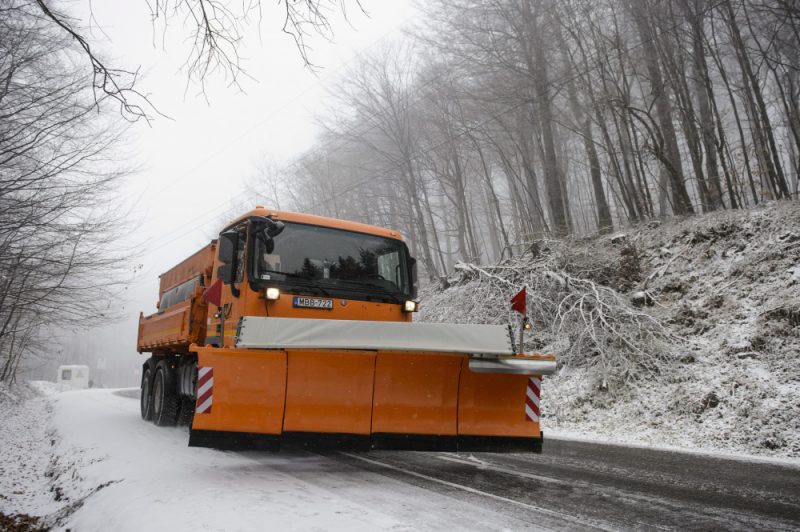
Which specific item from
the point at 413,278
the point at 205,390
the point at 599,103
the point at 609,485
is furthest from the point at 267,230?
the point at 599,103

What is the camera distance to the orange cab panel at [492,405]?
5.80 m

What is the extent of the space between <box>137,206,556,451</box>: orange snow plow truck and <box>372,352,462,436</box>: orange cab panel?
11mm

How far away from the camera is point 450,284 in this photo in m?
16.8

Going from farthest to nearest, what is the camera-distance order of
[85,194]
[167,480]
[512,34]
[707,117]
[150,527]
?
[512,34] → [707,117] → [85,194] → [167,480] → [150,527]

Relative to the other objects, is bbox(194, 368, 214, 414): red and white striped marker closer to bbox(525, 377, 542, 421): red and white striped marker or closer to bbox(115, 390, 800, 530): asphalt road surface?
bbox(115, 390, 800, 530): asphalt road surface

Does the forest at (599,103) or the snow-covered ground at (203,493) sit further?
the forest at (599,103)

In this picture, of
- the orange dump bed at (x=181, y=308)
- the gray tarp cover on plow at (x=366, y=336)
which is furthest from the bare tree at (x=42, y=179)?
the gray tarp cover on plow at (x=366, y=336)

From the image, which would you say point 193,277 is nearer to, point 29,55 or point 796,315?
point 29,55

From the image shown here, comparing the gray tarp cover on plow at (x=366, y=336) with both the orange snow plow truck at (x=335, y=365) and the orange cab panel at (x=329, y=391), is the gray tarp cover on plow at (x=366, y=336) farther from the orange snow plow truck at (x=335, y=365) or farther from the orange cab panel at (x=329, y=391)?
the orange cab panel at (x=329, y=391)

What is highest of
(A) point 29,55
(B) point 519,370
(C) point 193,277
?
(A) point 29,55

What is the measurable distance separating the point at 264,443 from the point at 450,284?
1185 centimetres

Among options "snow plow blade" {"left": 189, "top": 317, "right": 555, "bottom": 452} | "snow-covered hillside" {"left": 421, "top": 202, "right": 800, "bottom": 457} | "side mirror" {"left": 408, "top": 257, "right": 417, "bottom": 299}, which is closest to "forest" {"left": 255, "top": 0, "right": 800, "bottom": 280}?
"snow-covered hillside" {"left": 421, "top": 202, "right": 800, "bottom": 457}

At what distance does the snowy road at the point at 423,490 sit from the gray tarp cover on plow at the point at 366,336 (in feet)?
4.29

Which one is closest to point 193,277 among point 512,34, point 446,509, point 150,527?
point 150,527
